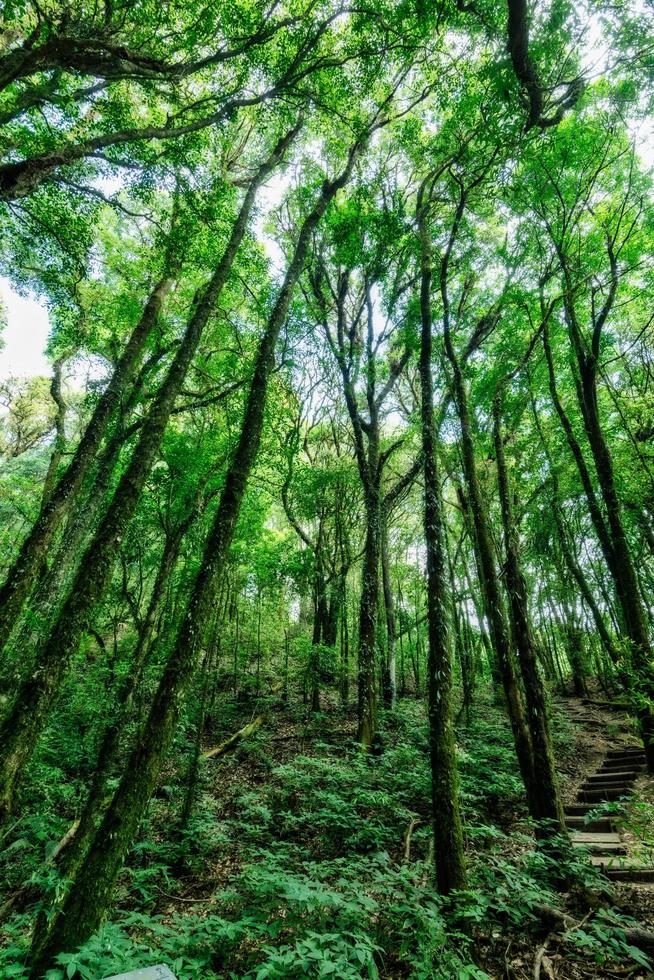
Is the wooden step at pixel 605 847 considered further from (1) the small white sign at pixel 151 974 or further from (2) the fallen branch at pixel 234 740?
(2) the fallen branch at pixel 234 740

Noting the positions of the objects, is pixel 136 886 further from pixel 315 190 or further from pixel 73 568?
pixel 315 190

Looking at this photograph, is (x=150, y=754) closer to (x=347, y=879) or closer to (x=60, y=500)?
(x=347, y=879)

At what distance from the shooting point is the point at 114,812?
357 centimetres

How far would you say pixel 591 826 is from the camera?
6.30 metres

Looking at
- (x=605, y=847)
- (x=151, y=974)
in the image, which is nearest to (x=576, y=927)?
(x=605, y=847)

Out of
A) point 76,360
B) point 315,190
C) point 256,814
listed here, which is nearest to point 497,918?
point 256,814

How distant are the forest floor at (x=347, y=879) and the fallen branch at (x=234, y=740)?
0.23 m

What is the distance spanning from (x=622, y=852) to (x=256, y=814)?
17.4 feet

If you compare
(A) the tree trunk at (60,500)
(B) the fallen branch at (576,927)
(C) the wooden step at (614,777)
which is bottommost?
(B) the fallen branch at (576,927)

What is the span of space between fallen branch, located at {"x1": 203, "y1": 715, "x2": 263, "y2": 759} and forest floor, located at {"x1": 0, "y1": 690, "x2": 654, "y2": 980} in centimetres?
23

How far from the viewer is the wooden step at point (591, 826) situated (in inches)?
243

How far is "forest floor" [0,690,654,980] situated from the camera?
3.29 m

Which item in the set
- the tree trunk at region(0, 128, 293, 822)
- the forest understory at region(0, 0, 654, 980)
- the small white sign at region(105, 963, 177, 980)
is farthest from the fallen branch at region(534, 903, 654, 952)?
the tree trunk at region(0, 128, 293, 822)

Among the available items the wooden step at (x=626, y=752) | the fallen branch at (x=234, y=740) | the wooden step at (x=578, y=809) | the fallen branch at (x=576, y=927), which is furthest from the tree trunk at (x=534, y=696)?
the fallen branch at (x=234, y=740)
